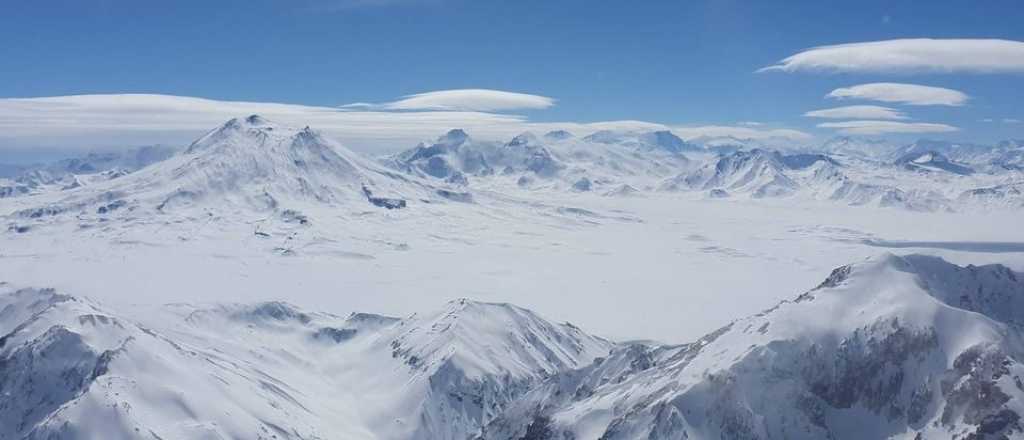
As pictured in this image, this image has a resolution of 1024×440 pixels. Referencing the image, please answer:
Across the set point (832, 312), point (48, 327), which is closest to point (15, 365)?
point (48, 327)

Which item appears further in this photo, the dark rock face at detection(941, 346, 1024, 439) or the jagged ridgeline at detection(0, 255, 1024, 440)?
the jagged ridgeline at detection(0, 255, 1024, 440)

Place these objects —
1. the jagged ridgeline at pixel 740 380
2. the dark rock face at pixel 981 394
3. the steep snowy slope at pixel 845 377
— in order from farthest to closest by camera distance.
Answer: the jagged ridgeline at pixel 740 380, the steep snowy slope at pixel 845 377, the dark rock face at pixel 981 394

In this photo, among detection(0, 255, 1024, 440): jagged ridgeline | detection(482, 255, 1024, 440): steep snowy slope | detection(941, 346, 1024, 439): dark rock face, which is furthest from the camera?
detection(0, 255, 1024, 440): jagged ridgeline

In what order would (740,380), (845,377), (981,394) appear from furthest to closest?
(740,380) < (845,377) < (981,394)

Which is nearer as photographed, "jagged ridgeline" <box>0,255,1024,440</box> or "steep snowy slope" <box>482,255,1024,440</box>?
"steep snowy slope" <box>482,255,1024,440</box>

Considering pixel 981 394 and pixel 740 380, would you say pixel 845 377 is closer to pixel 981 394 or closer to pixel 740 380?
pixel 740 380

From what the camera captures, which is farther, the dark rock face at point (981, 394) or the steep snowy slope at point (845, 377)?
the steep snowy slope at point (845, 377)

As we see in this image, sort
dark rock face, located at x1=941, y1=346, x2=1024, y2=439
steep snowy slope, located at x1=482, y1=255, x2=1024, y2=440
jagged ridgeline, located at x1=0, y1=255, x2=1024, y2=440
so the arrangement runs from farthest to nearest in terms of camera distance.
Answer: jagged ridgeline, located at x1=0, y1=255, x2=1024, y2=440, steep snowy slope, located at x1=482, y1=255, x2=1024, y2=440, dark rock face, located at x1=941, y1=346, x2=1024, y2=439

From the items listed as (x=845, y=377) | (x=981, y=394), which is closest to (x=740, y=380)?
(x=845, y=377)
